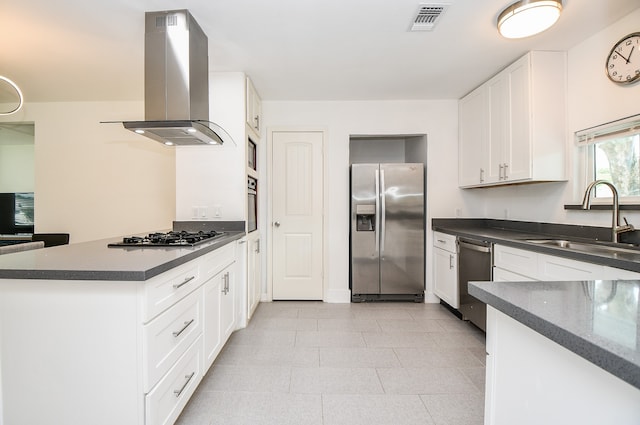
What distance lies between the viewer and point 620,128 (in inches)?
82.0

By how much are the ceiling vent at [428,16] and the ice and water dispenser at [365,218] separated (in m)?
1.85

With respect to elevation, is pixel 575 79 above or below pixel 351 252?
above

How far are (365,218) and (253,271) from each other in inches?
55.8

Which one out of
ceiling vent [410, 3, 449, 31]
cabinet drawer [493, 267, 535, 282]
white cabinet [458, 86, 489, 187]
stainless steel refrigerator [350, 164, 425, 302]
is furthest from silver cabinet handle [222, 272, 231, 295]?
white cabinet [458, 86, 489, 187]

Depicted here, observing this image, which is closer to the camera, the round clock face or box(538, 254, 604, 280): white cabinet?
box(538, 254, 604, 280): white cabinet

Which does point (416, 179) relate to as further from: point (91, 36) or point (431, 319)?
point (91, 36)

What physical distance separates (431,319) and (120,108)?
432cm

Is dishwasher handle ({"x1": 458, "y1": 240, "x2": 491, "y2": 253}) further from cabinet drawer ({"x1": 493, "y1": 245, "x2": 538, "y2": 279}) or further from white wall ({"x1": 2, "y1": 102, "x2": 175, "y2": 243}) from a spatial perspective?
white wall ({"x1": 2, "y1": 102, "x2": 175, "y2": 243})

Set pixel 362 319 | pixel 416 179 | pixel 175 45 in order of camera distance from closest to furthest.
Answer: pixel 175 45 < pixel 362 319 < pixel 416 179

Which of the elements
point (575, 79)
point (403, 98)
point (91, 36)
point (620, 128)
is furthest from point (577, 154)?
point (91, 36)

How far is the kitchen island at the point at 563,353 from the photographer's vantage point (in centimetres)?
52

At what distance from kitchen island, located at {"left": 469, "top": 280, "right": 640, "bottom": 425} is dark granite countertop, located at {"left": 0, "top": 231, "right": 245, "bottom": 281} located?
4.11 ft

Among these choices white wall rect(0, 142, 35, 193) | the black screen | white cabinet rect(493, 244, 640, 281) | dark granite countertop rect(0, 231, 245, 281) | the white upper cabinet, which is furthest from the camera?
white wall rect(0, 142, 35, 193)

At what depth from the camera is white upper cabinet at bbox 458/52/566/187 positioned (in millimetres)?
2451
